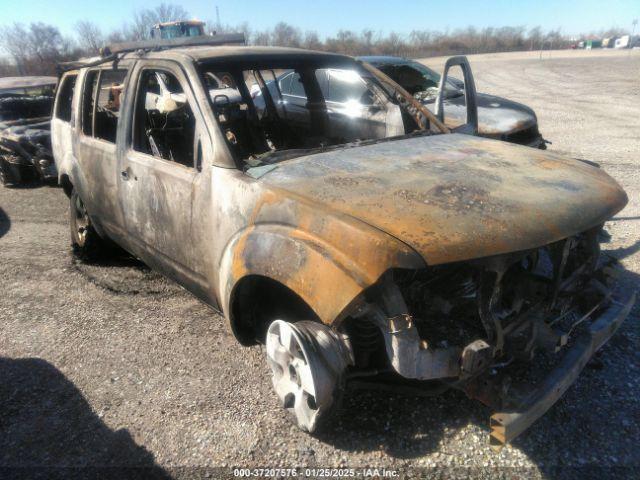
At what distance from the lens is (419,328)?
2092 mm

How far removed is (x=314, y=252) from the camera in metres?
1.91

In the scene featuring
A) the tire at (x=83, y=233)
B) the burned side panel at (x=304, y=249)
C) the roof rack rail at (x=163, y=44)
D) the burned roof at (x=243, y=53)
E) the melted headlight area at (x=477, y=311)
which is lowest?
the tire at (x=83, y=233)

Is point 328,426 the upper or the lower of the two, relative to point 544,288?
lower

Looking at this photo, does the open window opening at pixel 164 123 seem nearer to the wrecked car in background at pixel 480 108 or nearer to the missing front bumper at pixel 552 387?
the missing front bumper at pixel 552 387

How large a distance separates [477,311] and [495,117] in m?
5.15

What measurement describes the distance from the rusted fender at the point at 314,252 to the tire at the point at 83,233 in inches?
97.2

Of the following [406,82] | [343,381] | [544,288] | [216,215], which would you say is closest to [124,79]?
[216,215]

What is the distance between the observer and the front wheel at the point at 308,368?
77.3 inches

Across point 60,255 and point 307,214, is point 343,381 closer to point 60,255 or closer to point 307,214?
point 307,214

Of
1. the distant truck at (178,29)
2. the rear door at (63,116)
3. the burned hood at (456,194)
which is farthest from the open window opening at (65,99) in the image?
the distant truck at (178,29)

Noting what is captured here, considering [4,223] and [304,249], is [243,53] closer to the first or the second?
[304,249]

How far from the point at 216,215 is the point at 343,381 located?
104 centimetres

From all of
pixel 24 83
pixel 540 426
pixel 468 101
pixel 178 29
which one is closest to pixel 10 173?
pixel 24 83

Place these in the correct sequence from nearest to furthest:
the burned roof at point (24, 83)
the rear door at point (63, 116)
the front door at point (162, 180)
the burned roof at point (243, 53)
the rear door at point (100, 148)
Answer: the front door at point (162, 180) → the burned roof at point (243, 53) → the rear door at point (100, 148) → the rear door at point (63, 116) → the burned roof at point (24, 83)
